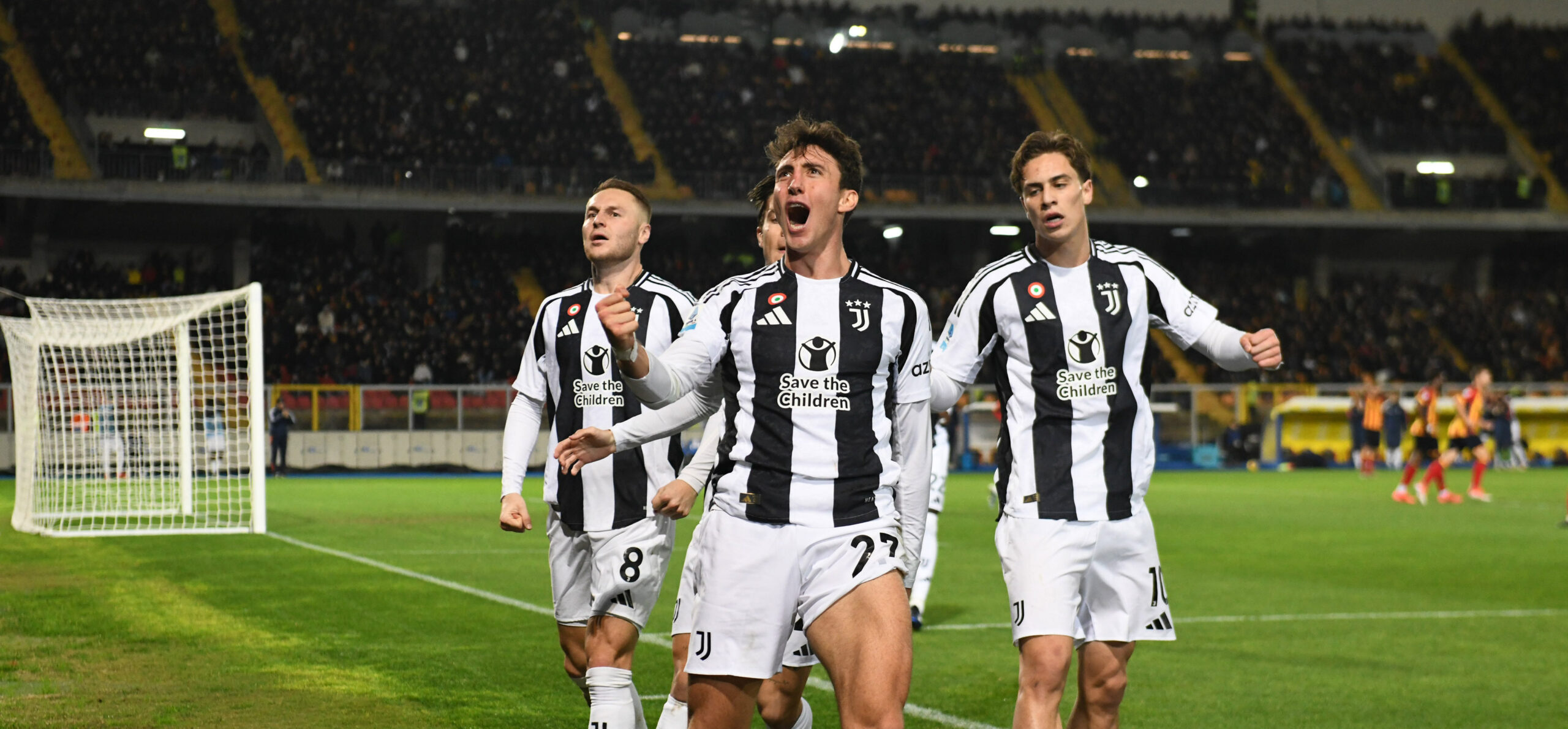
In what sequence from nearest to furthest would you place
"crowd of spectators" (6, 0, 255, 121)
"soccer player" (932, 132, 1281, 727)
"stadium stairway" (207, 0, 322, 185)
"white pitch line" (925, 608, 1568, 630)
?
"soccer player" (932, 132, 1281, 727) → "white pitch line" (925, 608, 1568, 630) → "crowd of spectators" (6, 0, 255, 121) → "stadium stairway" (207, 0, 322, 185)

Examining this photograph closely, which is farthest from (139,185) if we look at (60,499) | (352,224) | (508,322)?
(60,499)

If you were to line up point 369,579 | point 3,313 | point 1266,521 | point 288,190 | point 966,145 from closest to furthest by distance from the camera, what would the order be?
1. point 369,579
2. point 1266,521
3. point 3,313
4. point 288,190
5. point 966,145

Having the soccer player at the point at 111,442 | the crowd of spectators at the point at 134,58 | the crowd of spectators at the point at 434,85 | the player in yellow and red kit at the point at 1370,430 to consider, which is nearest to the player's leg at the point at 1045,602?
the soccer player at the point at 111,442

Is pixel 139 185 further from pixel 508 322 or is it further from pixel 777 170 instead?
pixel 777 170

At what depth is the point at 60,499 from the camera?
2095cm

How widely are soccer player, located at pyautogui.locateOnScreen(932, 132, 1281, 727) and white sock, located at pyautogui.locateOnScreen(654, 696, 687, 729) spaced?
120cm

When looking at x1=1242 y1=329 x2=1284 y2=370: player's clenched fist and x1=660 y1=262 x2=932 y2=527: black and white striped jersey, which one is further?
x1=1242 y1=329 x2=1284 y2=370: player's clenched fist

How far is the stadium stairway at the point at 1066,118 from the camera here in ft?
145

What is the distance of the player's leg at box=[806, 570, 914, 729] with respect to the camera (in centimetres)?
434

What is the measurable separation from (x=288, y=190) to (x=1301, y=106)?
30440mm

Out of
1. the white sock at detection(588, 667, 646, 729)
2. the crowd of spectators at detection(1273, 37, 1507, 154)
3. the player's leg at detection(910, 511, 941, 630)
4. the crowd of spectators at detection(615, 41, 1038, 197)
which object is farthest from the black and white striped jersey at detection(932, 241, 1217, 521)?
the crowd of spectators at detection(1273, 37, 1507, 154)

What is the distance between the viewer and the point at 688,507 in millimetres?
4941

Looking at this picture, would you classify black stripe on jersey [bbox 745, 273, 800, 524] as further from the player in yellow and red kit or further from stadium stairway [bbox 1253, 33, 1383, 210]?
stadium stairway [bbox 1253, 33, 1383, 210]

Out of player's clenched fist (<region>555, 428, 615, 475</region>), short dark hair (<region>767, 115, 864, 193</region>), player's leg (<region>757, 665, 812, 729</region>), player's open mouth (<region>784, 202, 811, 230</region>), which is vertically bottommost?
player's leg (<region>757, 665, 812, 729</region>)
